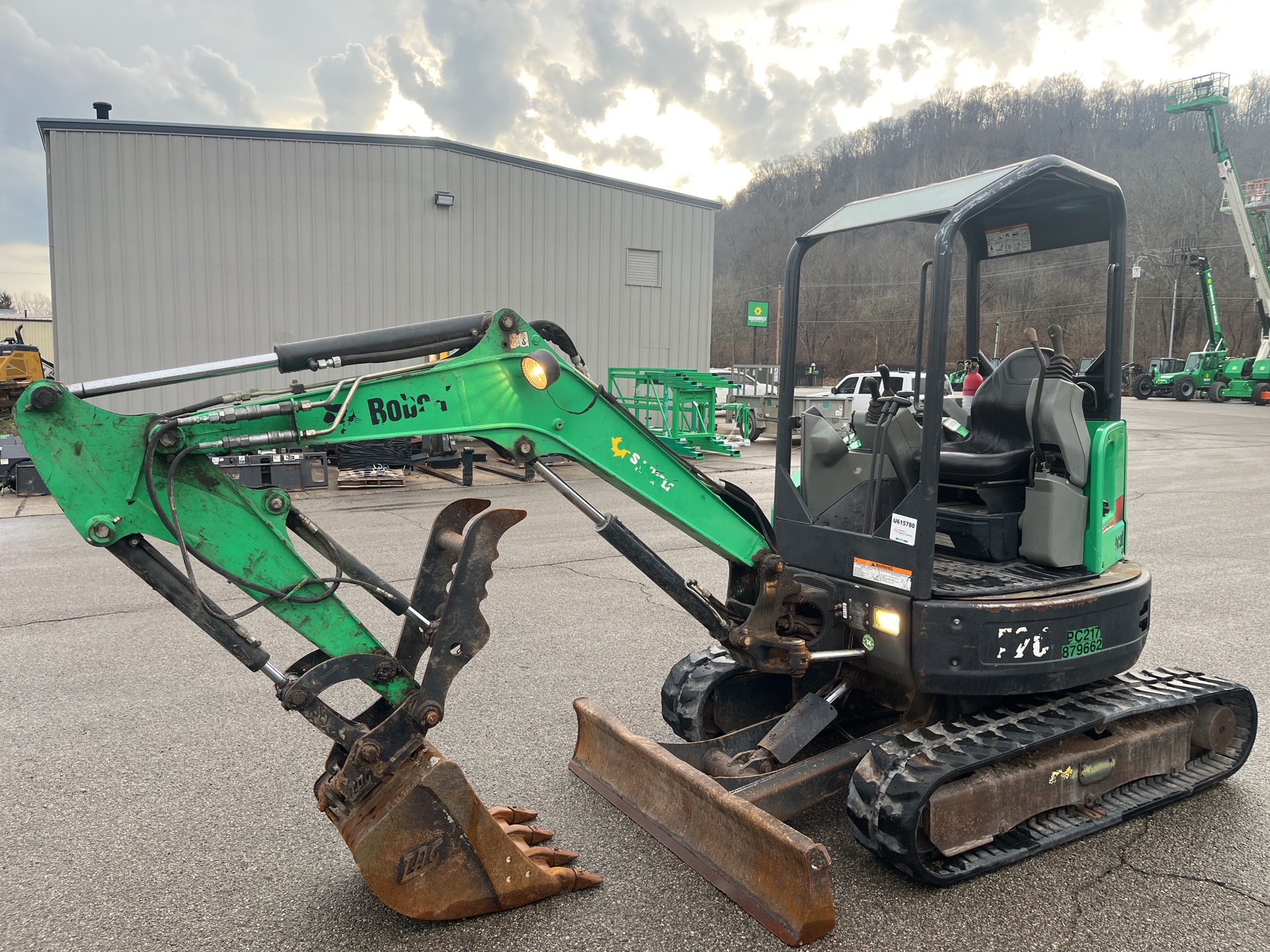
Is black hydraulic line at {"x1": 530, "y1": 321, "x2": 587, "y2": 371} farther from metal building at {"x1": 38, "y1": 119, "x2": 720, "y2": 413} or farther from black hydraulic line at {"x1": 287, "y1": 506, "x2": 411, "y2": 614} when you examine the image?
metal building at {"x1": 38, "y1": 119, "x2": 720, "y2": 413}

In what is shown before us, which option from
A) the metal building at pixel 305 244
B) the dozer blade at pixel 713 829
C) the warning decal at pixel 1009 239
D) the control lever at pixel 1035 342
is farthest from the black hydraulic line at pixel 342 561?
the metal building at pixel 305 244

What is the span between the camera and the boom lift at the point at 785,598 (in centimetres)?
302

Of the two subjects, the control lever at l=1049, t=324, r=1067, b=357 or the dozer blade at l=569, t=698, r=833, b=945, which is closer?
the dozer blade at l=569, t=698, r=833, b=945

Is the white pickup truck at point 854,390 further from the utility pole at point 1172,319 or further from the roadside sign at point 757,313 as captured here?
the utility pole at point 1172,319

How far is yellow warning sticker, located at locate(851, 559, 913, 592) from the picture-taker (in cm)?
370

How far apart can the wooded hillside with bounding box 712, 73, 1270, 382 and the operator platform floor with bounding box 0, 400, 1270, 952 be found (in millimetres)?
2498

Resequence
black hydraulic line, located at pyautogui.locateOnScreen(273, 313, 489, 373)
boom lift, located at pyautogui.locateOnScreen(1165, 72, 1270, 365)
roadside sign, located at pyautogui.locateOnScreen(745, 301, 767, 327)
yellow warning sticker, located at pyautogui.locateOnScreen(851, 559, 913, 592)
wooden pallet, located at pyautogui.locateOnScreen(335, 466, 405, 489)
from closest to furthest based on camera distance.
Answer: black hydraulic line, located at pyautogui.locateOnScreen(273, 313, 489, 373), yellow warning sticker, located at pyautogui.locateOnScreen(851, 559, 913, 592), wooden pallet, located at pyautogui.locateOnScreen(335, 466, 405, 489), roadside sign, located at pyautogui.locateOnScreen(745, 301, 767, 327), boom lift, located at pyautogui.locateOnScreen(1165, 72, 1270, 365)

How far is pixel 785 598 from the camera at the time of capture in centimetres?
387

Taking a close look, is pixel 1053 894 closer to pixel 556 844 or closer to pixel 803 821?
pixel 803 821

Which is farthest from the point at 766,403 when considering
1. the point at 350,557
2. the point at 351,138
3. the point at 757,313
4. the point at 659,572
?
the point at 350,557

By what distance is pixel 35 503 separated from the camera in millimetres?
12898

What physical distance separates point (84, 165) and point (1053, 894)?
1778 cm

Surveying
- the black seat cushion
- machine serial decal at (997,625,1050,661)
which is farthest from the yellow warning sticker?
the black seat cushion

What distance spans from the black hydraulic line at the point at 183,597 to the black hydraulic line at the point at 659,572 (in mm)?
1315
